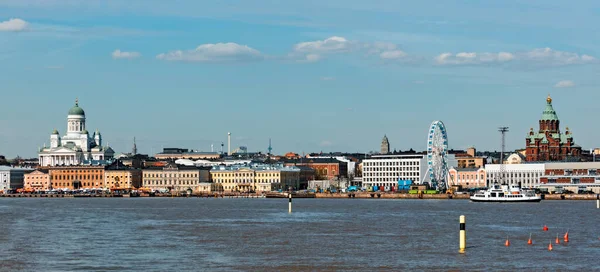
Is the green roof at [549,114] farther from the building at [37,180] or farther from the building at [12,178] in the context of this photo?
the building at [12,178]

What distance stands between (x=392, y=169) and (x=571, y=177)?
124ft

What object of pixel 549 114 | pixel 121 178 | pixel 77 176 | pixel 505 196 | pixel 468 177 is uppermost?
pixel 549 114

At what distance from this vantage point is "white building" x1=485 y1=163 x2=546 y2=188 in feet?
493

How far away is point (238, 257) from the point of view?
117ft

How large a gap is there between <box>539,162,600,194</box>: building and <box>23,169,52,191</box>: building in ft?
269

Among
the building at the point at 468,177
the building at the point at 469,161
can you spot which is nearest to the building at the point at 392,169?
the building at the point at 468,177

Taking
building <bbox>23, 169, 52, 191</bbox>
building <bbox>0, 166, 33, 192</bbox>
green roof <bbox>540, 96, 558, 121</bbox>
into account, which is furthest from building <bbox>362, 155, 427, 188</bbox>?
building <bbox>0, 166, 33, 192</bbox>

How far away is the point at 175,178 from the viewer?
18150 cm

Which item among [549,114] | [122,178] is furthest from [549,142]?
[122,178]

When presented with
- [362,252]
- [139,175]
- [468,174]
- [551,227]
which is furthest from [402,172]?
[362,252]

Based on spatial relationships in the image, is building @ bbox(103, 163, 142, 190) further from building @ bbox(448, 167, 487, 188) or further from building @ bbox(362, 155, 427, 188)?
building @ bbox(448, 167, 487, 188)

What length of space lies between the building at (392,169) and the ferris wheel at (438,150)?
83.2ft

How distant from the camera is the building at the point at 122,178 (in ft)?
605

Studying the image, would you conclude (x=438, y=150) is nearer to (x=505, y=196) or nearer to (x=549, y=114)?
(x=549, y=114)
